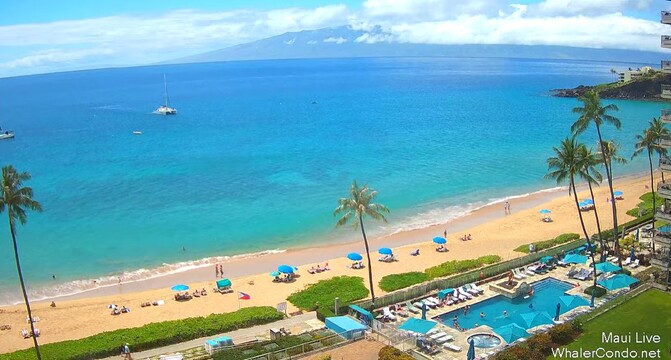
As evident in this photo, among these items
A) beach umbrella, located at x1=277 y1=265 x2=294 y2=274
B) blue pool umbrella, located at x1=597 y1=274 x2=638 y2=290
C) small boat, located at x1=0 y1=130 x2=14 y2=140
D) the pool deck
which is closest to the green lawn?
blue pool umbrella, located at x1=597 y1=274 x2=638 y2=290

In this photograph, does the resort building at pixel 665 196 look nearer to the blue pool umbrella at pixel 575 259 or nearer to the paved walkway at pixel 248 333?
the blue pool umbrella at pixel 575 259

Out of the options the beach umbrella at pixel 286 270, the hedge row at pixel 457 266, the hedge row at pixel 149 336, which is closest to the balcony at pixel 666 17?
the hedge row at pixel 457 266

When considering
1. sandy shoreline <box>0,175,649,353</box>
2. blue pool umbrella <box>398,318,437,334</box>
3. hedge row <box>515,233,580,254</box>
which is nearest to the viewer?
blue pool umbrella <box>398,318,437,334</box>

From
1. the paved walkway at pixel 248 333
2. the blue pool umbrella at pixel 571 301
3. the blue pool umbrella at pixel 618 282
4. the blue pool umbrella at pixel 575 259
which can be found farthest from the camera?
the blue pool umbrella at pixel 575 259

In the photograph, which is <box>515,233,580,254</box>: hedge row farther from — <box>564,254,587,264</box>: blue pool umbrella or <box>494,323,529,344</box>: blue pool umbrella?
<box>494,323,529,344</box>: blue pool umbrella

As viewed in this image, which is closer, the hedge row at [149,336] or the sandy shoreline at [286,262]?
the hedge row at [149,336]

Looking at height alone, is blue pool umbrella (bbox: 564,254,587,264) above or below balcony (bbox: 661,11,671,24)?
below
